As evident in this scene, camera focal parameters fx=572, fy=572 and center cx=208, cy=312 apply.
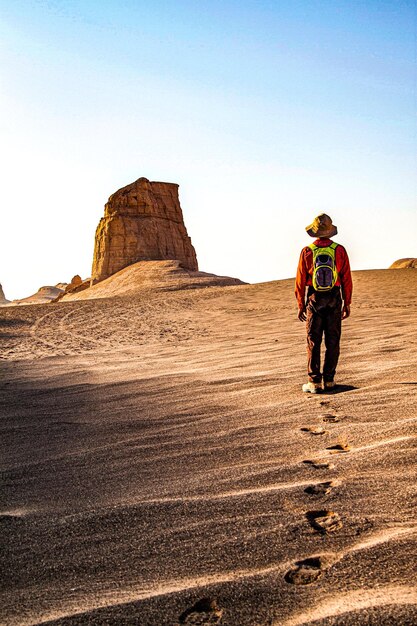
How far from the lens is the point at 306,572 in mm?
2035

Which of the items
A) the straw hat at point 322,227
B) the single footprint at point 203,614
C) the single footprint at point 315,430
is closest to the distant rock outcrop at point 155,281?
the straw hat at point 322,227

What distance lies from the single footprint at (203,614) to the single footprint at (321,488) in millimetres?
980

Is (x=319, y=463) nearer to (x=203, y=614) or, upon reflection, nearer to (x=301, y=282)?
(x=203, y=614)

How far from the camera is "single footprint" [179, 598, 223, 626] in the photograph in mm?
1794

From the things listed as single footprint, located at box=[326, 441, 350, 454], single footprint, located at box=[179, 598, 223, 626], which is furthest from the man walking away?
single footprint, located at box=[179, 598, 223, 626]

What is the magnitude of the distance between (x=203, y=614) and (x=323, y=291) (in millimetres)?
3681

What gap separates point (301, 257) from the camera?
206 inches

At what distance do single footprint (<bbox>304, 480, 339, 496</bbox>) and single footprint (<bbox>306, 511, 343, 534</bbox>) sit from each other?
22 cm

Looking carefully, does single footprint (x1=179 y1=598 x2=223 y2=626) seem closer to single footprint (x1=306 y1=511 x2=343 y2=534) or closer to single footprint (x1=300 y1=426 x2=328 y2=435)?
single footprint (x1=306 y1=511 x2=343 y2=534)

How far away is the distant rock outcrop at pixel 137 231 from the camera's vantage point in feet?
155

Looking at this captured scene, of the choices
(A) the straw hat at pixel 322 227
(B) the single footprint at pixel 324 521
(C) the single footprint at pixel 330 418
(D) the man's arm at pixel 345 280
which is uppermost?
(A) the straw hat at pixel 322 227

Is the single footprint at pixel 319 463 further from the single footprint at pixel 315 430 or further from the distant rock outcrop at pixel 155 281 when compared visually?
the distant rock outcrop at pixel 155 281

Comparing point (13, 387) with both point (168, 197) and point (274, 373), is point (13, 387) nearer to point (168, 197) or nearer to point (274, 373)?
point (274, 373)

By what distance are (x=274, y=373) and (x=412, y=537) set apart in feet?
13.1
